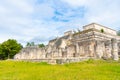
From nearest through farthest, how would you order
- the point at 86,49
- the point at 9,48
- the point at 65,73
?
1. the point at 65,73
2. the point at 86,49
3. the point at 9,48

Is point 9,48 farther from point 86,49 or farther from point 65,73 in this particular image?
point 65,73

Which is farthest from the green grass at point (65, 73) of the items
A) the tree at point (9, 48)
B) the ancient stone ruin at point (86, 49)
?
the tree at point (9, 48)

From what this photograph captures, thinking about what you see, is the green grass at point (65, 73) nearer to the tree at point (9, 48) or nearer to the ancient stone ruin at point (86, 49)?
the ancient stone ruin at point (86, 49)

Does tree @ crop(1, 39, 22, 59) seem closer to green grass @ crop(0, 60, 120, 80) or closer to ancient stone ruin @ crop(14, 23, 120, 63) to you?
ancient stone ruin @ crop(14, 23, 120, 63)

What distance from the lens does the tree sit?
7019cm

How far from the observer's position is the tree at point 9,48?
70194mm

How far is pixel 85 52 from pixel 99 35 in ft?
24.7

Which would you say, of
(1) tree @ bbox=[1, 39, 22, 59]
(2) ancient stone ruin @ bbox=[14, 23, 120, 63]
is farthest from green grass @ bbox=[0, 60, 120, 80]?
(1) tree @ bbox=[1, 39, 22, 59]

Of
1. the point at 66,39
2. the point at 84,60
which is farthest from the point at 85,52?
the point at 66,39

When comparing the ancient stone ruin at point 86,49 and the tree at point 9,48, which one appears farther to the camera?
the tree at point 9,48

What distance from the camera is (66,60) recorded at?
1075 inches

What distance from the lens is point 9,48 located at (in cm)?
7031

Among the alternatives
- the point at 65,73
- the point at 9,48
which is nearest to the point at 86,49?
the point at 65,73

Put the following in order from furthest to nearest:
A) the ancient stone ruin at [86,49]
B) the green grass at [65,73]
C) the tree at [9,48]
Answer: the tree at [9,48]
the ancient stone ruin at [86,49]
the green grass at [65,73]
